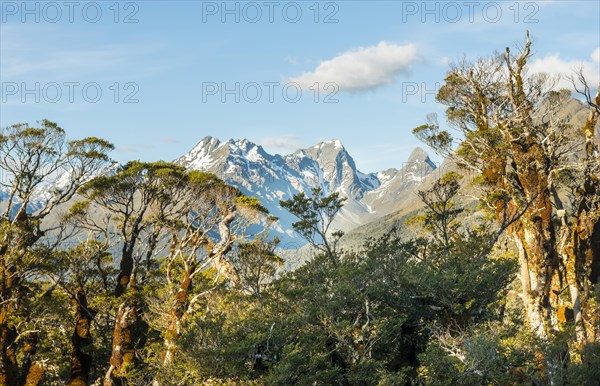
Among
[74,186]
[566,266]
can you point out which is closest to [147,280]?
[74,186]

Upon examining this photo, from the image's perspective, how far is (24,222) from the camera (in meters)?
29.8

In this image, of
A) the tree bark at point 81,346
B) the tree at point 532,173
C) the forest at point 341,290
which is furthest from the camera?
the tree bark at point 81,346

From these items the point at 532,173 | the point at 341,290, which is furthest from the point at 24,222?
the point at 532,173

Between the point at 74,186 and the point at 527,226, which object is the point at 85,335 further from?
the point at 527,226

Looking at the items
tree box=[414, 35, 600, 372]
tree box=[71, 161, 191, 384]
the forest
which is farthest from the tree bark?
tree box=[414, 35, 600, 372]

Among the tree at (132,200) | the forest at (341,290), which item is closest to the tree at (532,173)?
the forest at (341,290)

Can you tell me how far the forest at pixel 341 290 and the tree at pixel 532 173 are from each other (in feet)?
0.35

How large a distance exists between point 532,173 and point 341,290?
40.9 ft

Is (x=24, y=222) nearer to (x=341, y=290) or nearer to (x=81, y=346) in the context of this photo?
(x=81, y=346)

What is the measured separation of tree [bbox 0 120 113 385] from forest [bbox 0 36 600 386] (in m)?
0.12

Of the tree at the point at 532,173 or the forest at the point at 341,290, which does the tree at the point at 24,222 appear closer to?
the forest at the point at 341,290

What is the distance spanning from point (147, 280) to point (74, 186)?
9088 millimetres

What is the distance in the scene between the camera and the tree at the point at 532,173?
81.4ft

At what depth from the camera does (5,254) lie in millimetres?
26297
